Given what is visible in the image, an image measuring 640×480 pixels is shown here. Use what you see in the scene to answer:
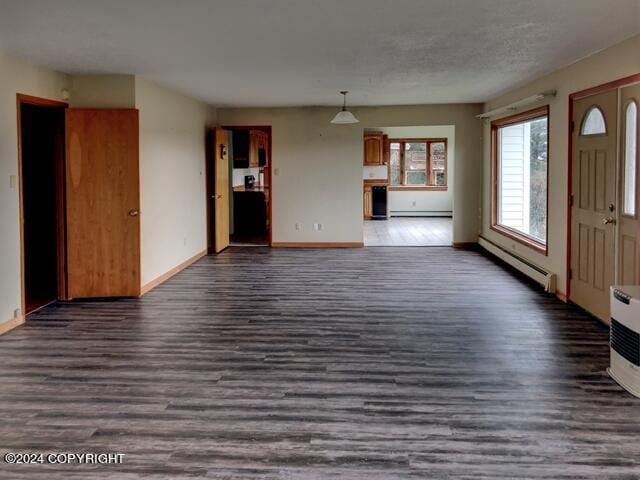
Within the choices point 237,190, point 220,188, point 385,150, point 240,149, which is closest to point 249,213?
point 237,190

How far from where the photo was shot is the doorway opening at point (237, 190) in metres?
9.63

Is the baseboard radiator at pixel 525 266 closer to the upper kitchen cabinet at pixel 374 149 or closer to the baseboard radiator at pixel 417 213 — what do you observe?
the upper kitchen cabinet at pixel 374 149

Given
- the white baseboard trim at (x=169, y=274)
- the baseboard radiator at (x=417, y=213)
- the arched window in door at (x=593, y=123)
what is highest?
the arched window in door at (x=593, y=123)

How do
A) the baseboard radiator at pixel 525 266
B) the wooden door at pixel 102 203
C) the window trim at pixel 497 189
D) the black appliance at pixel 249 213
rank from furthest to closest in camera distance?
1. the black appliance at pixel 249 213
2. the window trim at pixel 497 189
3. the baseboard radiator at pixel 525 266
4. the wooden door at pixel 102 203

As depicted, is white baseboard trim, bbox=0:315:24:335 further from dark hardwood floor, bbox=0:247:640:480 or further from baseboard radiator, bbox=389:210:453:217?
baseboard radiator, bbox=389:210:453:217

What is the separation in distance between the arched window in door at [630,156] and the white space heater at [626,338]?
49.5 inches

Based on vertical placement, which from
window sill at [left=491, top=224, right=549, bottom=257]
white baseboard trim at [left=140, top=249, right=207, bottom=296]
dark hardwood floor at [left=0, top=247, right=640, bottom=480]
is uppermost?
window sill at [left=491, top=224, right=549, bottom=257]

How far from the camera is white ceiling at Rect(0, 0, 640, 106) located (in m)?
3.75

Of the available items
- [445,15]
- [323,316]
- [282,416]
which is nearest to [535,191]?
[323,316]

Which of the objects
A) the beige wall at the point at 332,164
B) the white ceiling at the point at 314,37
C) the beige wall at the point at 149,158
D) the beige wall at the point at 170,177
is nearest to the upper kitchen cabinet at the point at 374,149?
the beige wall at the point at 332,164

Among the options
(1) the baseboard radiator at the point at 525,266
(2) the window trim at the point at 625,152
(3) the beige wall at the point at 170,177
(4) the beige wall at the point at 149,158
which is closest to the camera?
(2) the window trim at the point at 625,152

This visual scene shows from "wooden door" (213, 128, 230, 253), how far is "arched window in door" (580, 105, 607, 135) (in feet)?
18.5

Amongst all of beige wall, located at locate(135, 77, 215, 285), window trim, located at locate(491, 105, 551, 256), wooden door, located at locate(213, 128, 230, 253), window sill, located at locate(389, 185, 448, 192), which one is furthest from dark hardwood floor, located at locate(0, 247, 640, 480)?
window sill, located at locate(389, 185, 448, 192)

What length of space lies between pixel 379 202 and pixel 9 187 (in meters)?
10.7
